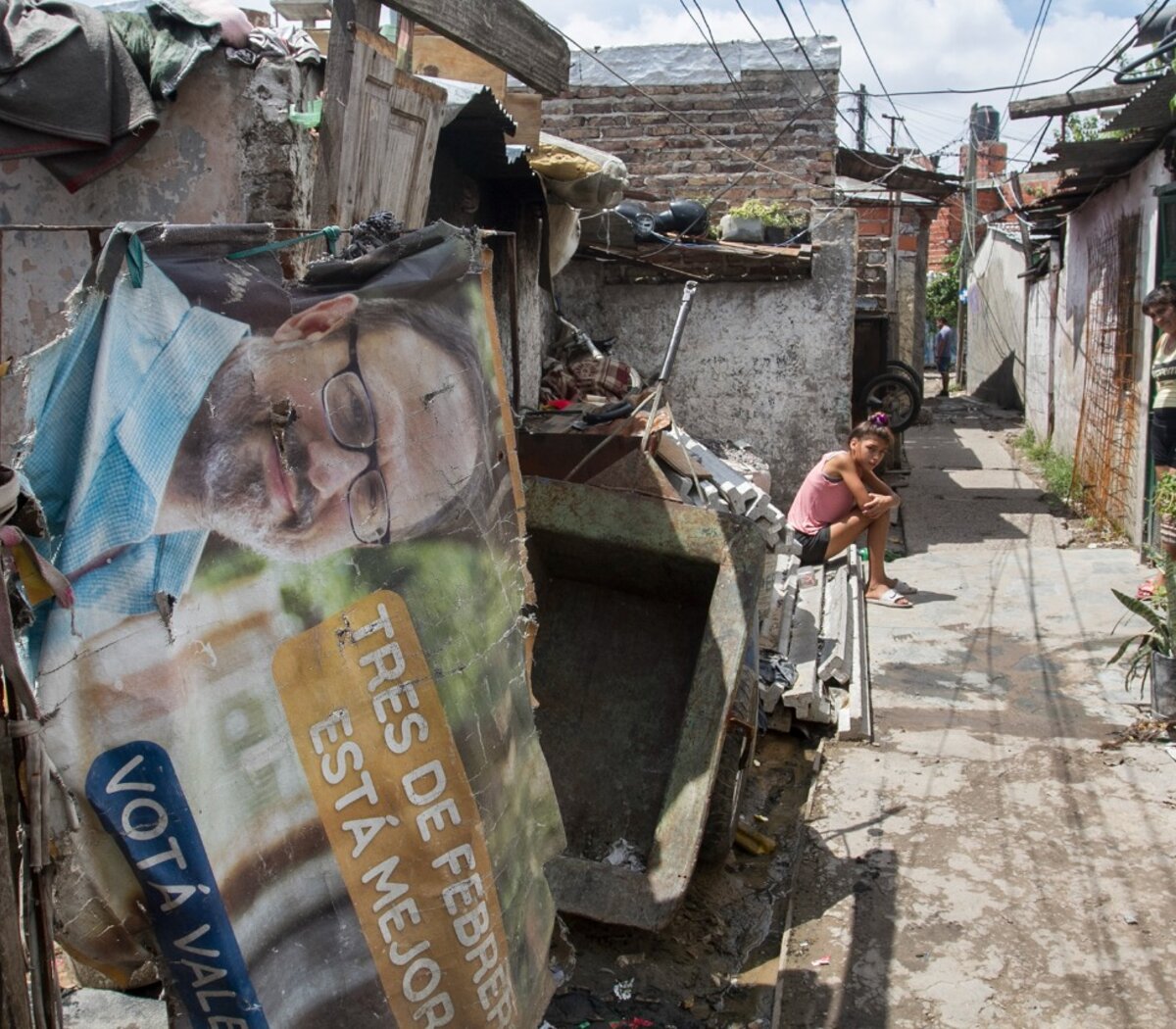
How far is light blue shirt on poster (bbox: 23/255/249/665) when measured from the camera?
5.27ft

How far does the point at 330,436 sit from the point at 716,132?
1070 centimetres

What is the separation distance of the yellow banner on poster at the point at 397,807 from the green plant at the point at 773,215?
837 centimetres

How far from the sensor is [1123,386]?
9.54 metres

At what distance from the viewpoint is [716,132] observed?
1172cm

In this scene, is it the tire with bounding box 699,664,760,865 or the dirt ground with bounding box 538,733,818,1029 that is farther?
the tire with bounding box 699,664,760,865

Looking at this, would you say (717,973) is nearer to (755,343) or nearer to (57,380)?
(57,380)

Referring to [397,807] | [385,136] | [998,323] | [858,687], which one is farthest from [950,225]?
[397,807]

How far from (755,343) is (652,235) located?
125cm

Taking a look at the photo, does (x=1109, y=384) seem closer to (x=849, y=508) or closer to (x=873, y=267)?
(x=849, y=508)

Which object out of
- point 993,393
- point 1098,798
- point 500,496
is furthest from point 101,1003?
point 993,393

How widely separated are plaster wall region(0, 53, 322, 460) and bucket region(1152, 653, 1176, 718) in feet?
13.5

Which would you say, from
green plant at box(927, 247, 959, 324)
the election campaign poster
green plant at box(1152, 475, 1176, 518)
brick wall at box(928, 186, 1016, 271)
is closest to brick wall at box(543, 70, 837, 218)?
green plant at box(1152, 475, 1176, 518)

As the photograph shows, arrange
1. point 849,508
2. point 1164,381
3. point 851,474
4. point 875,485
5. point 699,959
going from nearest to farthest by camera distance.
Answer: point 699,959, point 1164,381, point 851,474, point 849,508, point 875,485

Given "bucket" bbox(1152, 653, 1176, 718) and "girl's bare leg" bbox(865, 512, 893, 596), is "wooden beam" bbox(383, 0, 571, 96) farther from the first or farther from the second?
"girl's bare leg" bbox(865, 512, 893, 596)
